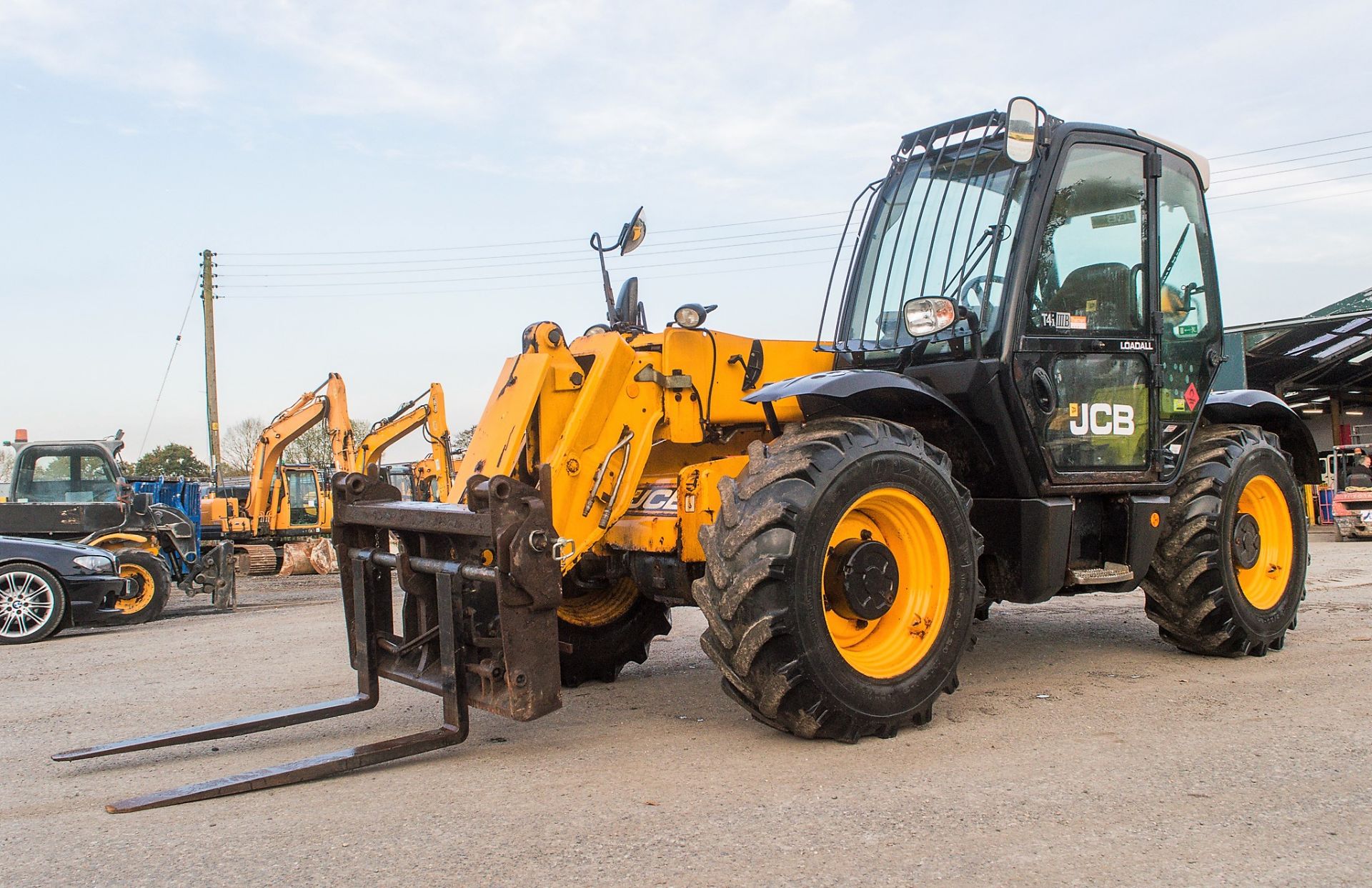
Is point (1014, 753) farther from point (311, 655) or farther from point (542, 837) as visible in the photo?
point (311, 655)

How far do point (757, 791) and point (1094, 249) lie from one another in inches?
144

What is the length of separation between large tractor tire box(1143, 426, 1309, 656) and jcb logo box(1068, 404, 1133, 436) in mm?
703

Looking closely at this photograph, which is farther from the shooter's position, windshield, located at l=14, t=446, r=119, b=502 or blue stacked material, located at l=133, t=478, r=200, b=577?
blue stacked material, located at l=133, t=478, r=200, b=577

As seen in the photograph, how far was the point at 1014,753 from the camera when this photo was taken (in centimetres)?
453

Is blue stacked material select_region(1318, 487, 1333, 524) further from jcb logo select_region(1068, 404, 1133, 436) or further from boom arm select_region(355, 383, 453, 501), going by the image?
jcb logo select_region(1068, 404, 1133, 436)

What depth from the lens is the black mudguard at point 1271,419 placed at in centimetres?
724

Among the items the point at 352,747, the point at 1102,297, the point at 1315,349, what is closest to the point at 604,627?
the point at 352,747

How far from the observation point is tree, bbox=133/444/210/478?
46425 mm

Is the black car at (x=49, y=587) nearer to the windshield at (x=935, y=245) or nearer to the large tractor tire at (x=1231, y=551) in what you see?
the windshield at (x=935, y=245)

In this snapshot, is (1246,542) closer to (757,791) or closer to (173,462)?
(757,791)

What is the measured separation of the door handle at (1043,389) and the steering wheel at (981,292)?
1.24 ft

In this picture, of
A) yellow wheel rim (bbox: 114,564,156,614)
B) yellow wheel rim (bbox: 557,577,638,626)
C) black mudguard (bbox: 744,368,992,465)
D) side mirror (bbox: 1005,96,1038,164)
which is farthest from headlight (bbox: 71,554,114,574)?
side mirror (bbox: 1005,96,1038,164)

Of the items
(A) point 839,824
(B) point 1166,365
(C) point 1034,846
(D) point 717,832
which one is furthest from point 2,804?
(B) point 1166,365

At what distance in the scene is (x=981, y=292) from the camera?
18.9 ft
